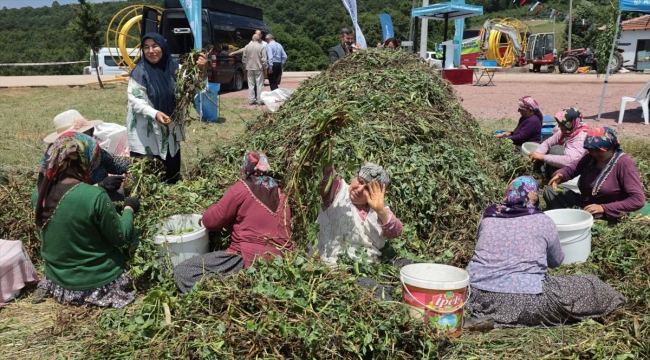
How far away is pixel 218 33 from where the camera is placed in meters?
14.6

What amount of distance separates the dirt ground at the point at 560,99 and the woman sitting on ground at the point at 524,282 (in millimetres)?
6817

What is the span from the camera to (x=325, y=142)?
120 inches

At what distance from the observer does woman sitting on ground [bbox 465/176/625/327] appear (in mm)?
2977

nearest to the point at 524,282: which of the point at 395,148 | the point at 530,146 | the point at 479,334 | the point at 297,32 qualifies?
the point at 479,334

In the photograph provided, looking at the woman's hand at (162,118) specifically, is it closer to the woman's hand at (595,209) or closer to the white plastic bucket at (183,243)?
the white plastic bucket at (183,243)

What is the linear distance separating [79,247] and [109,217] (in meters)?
0.26

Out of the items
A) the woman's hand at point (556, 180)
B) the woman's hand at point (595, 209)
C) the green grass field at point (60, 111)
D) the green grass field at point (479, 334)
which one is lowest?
the green grass field at point (479, 334)

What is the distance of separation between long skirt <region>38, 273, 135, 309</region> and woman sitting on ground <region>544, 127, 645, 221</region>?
3414 mm

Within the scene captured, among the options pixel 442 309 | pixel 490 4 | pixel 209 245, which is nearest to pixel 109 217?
pixel 209 245

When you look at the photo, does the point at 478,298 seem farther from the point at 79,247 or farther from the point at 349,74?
the point at 349,74

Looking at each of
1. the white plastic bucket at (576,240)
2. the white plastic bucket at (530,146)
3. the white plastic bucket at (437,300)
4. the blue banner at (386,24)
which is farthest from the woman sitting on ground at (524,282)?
the blue banner at (386,24)

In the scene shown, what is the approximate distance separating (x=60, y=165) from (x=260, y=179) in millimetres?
1134

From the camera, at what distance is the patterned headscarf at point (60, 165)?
3035mm

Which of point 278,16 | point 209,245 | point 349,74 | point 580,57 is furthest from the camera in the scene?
point 278,16
